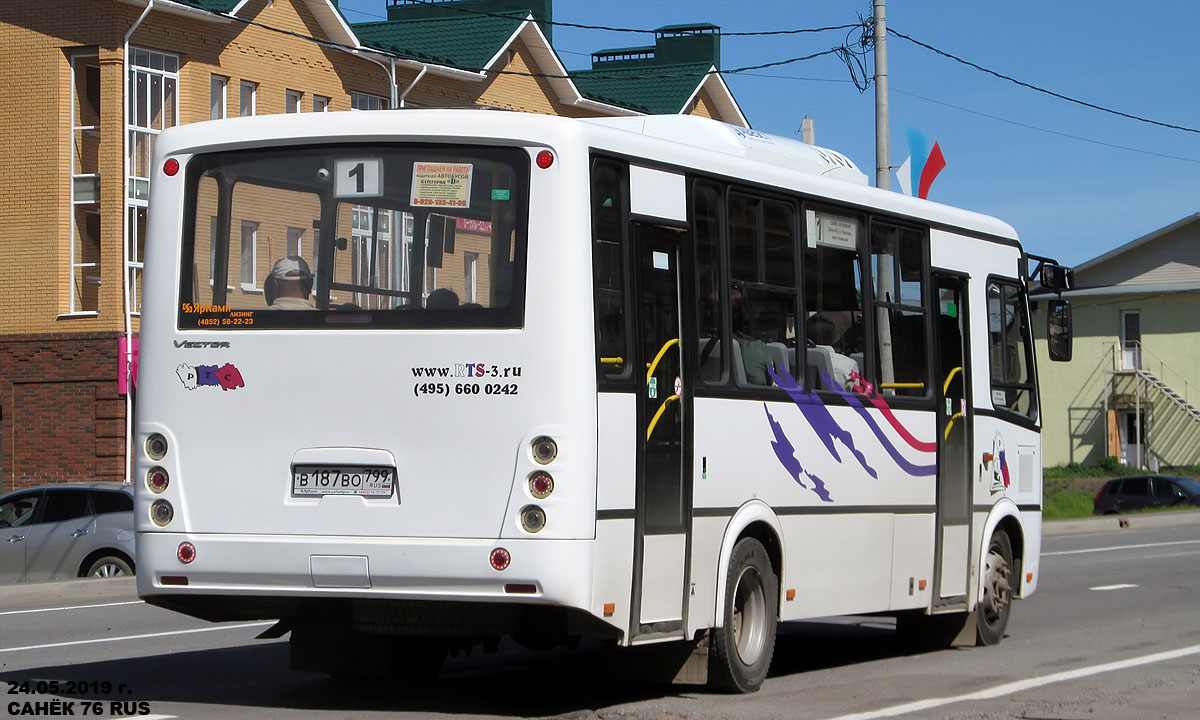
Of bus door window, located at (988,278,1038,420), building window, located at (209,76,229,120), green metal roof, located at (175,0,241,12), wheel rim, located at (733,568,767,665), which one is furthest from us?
building window, located at (209,76,229,120)

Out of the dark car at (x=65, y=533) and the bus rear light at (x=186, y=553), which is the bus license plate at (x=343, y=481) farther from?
the dark car at (x=65, y=533)

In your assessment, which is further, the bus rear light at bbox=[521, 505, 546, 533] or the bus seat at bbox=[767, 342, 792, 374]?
the bus seat at bbox=[767, 342, 792, 374]

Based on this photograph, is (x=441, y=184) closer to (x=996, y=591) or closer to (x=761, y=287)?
(x=761, y=287)

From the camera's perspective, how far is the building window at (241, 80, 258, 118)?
37031 mm

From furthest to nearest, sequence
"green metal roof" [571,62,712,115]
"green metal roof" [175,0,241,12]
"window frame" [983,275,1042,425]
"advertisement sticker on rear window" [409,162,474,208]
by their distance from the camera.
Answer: "green metal roof" [571,62,712,115]
"green metal roof" [175,0,241,12]
"window frame" [983,275,1042,425]
"advertisement sticker on rear window" [409,162,474,208]

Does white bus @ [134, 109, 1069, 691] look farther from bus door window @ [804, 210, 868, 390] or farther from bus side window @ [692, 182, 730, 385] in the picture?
bus door window @ [804, 210, 868, 390]

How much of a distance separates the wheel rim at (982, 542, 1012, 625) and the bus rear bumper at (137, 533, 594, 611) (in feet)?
19.2

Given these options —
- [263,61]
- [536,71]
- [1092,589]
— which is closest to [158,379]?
[1092,589]

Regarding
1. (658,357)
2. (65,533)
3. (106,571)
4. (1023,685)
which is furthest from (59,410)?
(658,357)

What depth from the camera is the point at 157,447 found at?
9.20 meters

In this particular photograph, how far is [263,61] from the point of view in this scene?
123 ft

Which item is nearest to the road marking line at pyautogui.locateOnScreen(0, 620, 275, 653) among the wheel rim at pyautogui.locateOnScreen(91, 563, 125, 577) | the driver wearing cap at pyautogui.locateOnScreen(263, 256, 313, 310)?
the driver wearing cap at pyautogui.locateOnScreen(263, 256, 313, 310)

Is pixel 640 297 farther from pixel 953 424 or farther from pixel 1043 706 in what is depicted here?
pixel 953 424

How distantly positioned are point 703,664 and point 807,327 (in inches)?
91.9
